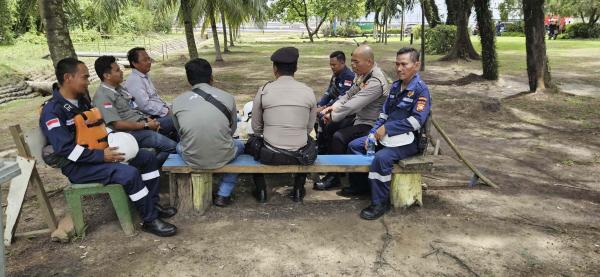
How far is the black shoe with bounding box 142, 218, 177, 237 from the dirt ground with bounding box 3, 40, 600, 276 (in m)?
0.06

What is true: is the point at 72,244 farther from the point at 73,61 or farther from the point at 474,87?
the point at 474,87

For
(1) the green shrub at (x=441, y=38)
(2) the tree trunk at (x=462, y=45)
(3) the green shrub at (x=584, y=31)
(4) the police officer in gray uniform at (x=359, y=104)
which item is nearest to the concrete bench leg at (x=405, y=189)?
(4) the police officer in gray uniform at (x=359, y=104)

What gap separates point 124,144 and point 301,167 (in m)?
1.54

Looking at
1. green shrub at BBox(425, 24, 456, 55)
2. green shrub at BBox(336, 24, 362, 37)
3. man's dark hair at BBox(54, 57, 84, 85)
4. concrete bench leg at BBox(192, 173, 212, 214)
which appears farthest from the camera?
green shrub at BBox(336, 24, 362, 37)

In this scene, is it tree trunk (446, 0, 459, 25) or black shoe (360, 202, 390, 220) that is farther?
tree trunk (446, 0, 459, 25)

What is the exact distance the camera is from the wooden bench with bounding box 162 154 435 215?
4.10 m

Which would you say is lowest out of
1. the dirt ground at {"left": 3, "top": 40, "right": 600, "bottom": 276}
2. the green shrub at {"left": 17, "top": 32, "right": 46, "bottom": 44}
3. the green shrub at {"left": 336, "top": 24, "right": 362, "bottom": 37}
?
the dirt ground at {"left": 3, "top": 40, "right": 600, "bottom": 276}

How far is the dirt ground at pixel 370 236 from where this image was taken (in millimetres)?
3359

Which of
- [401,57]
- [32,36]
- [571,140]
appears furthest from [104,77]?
[32,36]

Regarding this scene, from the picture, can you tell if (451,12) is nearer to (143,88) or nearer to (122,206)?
(143,88)

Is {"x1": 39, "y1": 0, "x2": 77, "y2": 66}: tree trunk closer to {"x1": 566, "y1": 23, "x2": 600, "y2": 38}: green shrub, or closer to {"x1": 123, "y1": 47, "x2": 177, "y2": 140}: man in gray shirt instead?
{"x1": 123, "y1": 47, "x2": 177, "y2": 140}: man in gray shirt

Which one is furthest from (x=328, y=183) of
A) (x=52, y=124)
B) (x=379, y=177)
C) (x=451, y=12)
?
(x=451, y=12)

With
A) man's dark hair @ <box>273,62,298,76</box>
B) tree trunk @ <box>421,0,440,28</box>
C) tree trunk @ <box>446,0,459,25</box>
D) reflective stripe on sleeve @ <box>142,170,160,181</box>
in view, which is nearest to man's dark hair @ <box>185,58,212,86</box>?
man's dark hair @ <box>273,62,298,76</box>

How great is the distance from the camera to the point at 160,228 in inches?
150
